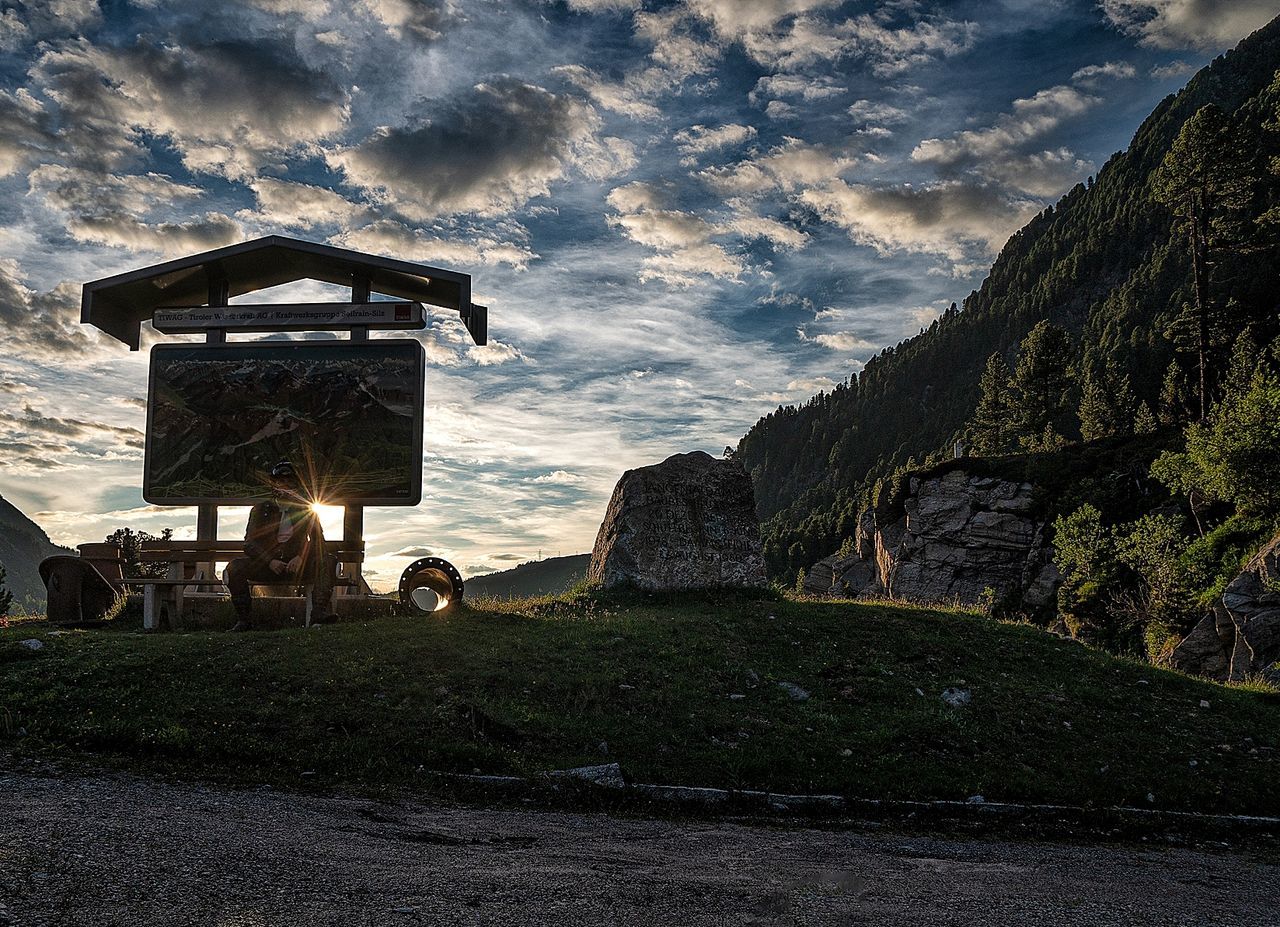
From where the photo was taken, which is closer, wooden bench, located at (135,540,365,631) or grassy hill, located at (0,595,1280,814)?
grassy hill, located at (0,595,1280,814)

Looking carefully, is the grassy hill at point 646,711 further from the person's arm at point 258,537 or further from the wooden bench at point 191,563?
the wooden bench at point 191,563

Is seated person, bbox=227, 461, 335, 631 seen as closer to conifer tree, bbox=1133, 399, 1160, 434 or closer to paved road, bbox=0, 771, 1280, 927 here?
paved road, bbox=0, 771, 1280, 927

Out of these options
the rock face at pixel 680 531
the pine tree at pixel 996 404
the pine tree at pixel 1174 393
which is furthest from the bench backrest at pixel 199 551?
the pine tree at pixel 1174 393

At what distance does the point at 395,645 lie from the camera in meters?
12.5

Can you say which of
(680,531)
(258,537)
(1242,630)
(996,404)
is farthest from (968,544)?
(258,537)

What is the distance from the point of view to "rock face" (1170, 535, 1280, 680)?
25.3 metres

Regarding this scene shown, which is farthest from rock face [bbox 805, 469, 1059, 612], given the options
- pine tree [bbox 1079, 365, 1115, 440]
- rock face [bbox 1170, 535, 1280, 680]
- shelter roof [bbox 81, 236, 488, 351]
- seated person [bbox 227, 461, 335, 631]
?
pine tree [bbox 1079, 365, 1115, 440]

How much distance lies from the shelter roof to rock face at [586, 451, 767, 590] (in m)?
6.07

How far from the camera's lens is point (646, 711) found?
432 inches

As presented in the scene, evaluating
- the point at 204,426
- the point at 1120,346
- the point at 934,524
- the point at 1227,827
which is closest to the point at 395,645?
the point at 204,426

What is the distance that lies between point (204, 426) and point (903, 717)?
15.6 m

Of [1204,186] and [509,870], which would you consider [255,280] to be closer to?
[509,870]

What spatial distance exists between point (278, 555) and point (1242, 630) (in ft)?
94.6

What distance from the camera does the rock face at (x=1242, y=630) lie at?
995 inches
